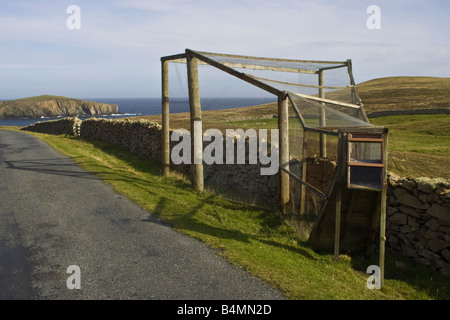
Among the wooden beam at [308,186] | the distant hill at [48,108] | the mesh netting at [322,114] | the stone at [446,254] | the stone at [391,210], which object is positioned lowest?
the stone at [446,254]

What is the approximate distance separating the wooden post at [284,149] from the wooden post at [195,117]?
137 inches

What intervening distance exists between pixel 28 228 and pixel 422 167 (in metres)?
11.5

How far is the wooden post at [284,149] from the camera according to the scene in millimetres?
9984

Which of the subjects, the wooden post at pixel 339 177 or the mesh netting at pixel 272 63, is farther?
the mesh netting at pixel 272 63

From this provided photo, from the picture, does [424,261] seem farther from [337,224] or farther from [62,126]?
[62,126]

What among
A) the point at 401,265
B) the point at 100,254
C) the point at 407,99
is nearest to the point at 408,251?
the point at 401,265

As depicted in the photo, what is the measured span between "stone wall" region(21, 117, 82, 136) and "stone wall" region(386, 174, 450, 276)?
2579 cm

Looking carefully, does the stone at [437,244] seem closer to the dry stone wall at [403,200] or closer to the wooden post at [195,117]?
the dry stone wall at [403,200]

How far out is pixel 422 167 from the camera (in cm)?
1231

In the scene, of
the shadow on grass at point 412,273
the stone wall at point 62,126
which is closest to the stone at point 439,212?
the shadow on grass at point 412,273

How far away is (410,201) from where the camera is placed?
8586 millimetres

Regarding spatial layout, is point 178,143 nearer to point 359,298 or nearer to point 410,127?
point 359,298
